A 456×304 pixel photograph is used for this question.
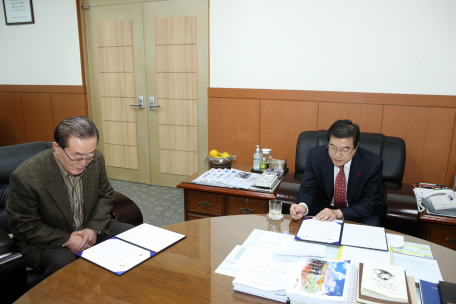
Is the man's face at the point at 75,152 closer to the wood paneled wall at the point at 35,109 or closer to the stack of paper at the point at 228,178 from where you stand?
the stack of paper at the point at 228,178

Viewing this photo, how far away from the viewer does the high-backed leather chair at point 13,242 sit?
1352 mm

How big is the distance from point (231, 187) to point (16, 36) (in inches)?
165

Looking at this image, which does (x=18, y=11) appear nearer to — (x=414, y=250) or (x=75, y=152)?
(x=75, y=152)

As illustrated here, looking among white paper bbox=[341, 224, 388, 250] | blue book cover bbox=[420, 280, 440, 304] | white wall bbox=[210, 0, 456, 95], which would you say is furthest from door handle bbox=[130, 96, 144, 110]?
blue book cover bbox=[420, 280, 440, 304]

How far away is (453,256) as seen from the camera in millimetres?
1309

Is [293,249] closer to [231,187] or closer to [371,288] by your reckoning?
[371,288]

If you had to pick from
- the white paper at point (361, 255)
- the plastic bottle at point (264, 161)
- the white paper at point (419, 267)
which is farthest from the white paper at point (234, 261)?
the plastic bottle at point (264, 161)

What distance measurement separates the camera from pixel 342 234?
145cm

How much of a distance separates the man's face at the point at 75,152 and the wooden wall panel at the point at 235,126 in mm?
2133

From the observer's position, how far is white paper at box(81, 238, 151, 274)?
121 centimetres

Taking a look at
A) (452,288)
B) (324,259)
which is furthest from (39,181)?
(452,288)

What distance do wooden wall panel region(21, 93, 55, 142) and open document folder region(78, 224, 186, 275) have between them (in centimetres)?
381

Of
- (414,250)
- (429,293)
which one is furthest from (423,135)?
(429,293)

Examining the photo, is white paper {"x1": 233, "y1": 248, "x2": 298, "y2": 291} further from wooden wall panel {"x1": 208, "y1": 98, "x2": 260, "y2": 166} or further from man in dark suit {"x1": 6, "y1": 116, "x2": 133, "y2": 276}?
wooden wall panel {"x1": 208, "y1": 98, "x2": 260, "y2": 166}
